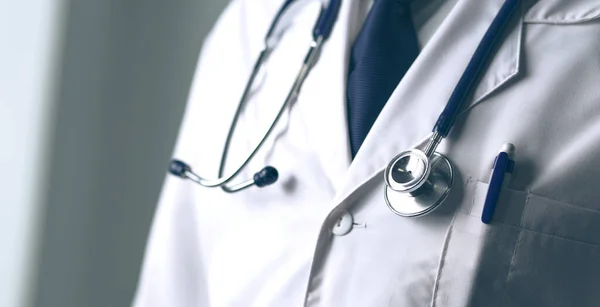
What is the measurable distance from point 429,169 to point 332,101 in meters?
0.18

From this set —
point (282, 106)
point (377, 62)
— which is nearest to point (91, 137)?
point (282, 106)

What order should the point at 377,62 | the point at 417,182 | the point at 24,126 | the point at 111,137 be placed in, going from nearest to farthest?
1. the point at 417,182
2. the point at 377,62
3. the point at 24,126
4. the point at 111,137

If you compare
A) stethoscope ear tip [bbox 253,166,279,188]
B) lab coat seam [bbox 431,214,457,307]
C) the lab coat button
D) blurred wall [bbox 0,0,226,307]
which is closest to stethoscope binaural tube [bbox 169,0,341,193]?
stethoscope ear tip [bbox 253,166,279,188]

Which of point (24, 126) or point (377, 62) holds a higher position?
point (377, 62)

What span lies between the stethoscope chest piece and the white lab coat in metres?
0.02

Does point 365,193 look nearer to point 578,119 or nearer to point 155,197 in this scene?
point 578,119

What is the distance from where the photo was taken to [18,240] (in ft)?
3.95

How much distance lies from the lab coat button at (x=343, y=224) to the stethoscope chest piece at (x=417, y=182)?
0.05m

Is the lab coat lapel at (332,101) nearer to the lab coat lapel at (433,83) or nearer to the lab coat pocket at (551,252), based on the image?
the lab coat lapel at (433,83)

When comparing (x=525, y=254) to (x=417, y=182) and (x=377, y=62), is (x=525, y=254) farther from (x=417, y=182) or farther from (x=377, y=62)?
(x=377, y=62)

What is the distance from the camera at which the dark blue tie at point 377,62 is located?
74 centimetres

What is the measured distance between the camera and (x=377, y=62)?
2.46 ft

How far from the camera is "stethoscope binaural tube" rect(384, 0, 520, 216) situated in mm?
632

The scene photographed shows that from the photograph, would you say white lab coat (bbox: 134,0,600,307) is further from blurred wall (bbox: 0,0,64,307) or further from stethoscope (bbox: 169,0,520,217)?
blurred wall (bbox: 0,0,64,307)
